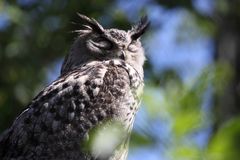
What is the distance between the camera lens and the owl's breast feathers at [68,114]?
368 centimetres

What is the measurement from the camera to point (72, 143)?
3738 millimetres

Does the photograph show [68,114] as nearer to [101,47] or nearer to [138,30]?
[101,47]

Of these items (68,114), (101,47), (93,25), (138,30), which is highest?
(138,30)

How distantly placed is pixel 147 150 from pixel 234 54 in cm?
960

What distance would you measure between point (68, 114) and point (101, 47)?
105 cm

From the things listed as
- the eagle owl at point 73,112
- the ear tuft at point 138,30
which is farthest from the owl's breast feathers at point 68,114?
the ear tuft at point 138,30

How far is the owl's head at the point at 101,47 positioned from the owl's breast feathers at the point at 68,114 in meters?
0.59

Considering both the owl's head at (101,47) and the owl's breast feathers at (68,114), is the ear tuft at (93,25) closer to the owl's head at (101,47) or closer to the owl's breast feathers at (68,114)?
the owl's head at (101,47)

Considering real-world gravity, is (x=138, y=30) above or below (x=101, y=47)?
above

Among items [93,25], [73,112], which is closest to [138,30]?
[93,25]

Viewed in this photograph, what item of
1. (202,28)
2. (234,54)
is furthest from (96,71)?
(234,54)

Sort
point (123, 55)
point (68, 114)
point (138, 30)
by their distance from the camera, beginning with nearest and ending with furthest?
1. point (68, 114)
2. point (123, 55)
3. point (138, 30)

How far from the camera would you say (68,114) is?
12.6 feet

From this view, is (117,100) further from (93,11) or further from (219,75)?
(93,11)
